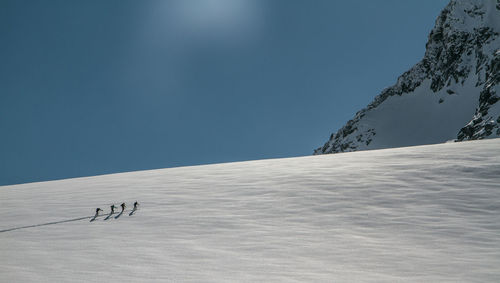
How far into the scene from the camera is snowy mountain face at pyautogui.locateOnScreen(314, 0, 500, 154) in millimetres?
113269

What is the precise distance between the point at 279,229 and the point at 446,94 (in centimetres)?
14916

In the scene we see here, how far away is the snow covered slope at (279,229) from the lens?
216 inches

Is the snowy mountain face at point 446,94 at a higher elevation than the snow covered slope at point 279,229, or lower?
higher

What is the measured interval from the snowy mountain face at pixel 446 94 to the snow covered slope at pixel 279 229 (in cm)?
10304

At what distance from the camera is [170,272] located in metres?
5.46

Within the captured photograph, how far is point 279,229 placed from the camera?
7.38 meters

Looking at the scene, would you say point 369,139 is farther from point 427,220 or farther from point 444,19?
point 427,220

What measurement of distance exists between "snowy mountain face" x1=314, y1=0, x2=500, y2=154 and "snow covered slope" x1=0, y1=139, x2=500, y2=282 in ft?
338

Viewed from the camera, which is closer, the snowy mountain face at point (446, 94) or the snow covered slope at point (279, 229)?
the snow covered slope at point (279, 229)

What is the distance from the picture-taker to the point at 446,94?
134 m

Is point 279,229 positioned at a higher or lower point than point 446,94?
lower

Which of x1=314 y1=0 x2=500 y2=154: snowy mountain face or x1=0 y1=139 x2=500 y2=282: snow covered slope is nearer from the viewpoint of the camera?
x1=0 y1=139 x2=500 y2=282: snow covered slope

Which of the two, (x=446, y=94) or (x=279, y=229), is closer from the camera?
(x=279, y=229)

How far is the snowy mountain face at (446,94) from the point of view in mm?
113269
